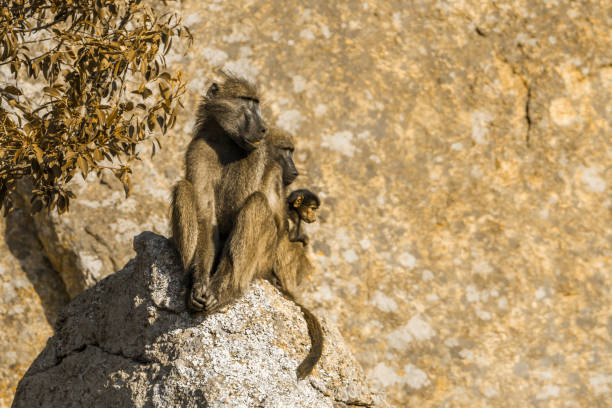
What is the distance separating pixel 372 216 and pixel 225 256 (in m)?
2.54

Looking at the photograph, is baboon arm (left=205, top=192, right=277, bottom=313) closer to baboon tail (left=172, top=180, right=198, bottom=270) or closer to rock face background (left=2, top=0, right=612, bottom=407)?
baboon tail (left=172, top=180, right=198, bottom=270)

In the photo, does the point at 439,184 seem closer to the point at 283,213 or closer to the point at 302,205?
the point at 302,205

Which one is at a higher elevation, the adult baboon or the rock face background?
the adult baboon

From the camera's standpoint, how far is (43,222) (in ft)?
19.2

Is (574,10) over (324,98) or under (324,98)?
over

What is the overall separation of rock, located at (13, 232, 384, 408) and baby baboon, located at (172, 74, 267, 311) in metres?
0.18

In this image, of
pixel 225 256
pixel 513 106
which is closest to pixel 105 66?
pixel 225 256

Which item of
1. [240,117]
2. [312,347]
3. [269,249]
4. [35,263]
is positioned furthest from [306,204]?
[35,263]

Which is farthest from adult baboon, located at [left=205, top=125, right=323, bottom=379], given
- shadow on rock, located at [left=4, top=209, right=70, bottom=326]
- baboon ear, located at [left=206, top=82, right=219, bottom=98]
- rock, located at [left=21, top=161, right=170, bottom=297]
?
shadow on rock, located at [left=4, top=209, right=70, bottom=326]

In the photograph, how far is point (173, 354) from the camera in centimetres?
356

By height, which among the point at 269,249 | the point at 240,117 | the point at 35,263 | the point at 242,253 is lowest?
the point at 35,263

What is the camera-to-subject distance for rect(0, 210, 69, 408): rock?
567cm

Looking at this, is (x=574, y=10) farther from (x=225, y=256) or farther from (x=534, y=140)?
(x=225, y=256)

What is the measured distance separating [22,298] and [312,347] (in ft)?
10.1
